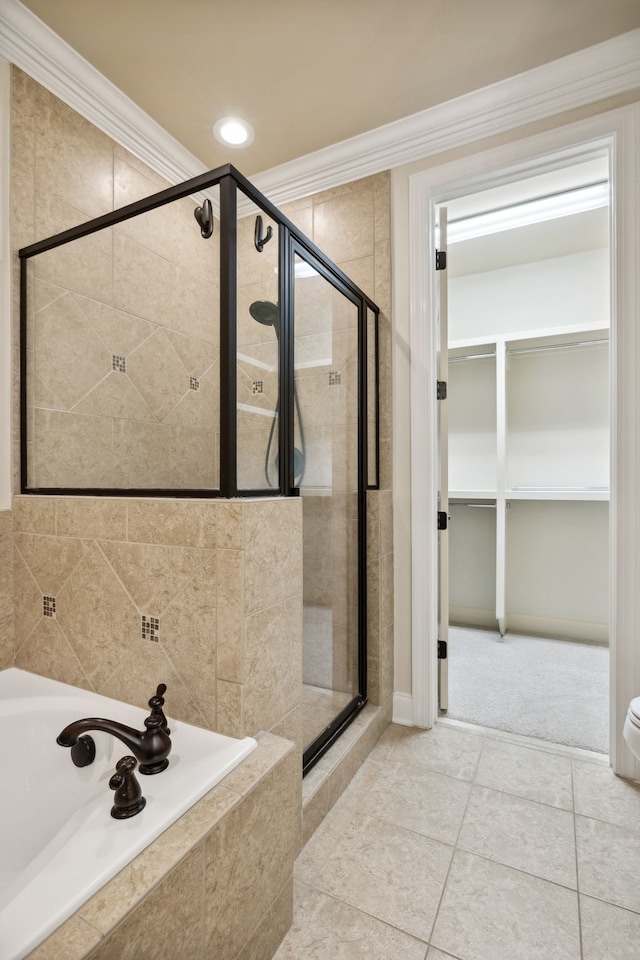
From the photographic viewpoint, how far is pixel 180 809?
0.85m

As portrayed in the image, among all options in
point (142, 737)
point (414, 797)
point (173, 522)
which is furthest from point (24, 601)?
point (414, 797)

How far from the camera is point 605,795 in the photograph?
160 centimetres

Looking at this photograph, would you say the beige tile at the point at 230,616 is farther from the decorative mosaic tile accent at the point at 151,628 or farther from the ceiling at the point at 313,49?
the ceiling at the point at 313,49

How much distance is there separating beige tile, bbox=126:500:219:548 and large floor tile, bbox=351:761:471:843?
3.64ft

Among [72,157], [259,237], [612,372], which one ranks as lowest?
[612,372]

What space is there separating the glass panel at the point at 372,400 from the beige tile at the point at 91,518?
1065 millimetres

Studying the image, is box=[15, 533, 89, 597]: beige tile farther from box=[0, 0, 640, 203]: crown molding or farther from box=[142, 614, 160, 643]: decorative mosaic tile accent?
box=[0, 0, 640, 203]: crown molding

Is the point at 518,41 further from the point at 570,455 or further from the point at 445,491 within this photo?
the point at 570,455

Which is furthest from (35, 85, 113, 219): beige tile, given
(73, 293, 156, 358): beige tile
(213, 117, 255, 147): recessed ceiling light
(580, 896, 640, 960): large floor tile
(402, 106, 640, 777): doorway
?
(580, 896, 640, 960): large floor tile

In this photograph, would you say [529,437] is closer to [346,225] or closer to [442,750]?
[346,225]

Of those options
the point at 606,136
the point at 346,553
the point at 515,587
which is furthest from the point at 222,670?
the point at 515,587

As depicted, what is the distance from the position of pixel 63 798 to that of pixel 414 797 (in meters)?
1.11

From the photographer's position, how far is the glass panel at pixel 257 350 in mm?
1195

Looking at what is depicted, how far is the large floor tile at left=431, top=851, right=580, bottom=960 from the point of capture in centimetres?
107
